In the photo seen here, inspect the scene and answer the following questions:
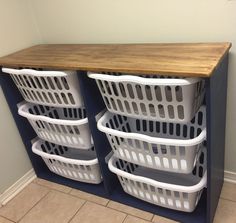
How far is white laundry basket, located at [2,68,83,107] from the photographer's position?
1339mm

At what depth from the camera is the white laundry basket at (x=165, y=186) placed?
1.34m

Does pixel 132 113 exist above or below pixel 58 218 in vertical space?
above

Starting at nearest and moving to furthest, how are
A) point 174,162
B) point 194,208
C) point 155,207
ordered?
1. point 174,162
2. point 194,208
3. point 155,207

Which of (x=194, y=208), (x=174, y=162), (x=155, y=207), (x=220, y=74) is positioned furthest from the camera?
(x=155, y=207)

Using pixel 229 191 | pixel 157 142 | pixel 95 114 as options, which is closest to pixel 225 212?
pixel 229 191

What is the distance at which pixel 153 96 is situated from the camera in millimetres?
1145

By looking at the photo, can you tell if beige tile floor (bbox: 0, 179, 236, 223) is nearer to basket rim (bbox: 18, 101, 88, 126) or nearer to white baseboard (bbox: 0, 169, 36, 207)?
white baseboard (bbox: 0, 169, 36, 207)

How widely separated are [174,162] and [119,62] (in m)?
0.55

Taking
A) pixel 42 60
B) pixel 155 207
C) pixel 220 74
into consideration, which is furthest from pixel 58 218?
Answer: pixel 220 74

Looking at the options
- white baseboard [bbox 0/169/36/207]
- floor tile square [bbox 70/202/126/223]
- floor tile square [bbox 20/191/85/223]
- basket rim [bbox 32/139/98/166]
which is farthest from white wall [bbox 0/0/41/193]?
floor tile square [bbox 70/202/126/223]

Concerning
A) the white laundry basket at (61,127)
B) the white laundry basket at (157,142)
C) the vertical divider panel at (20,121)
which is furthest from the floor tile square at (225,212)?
the vertical divider panel at (20,121)

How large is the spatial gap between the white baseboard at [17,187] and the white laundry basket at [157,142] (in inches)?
33.3

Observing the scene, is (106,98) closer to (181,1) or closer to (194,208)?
(181,1)

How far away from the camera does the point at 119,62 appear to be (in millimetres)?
1233
